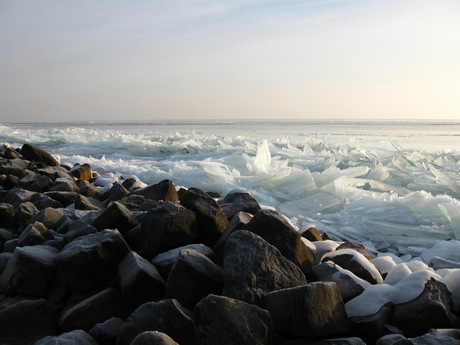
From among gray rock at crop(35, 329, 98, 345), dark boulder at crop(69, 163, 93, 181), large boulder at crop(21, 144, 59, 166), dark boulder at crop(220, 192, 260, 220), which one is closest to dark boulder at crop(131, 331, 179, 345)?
gray rock at crop(35, 329, 98, 345)

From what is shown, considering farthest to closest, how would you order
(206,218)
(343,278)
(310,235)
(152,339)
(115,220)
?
1. (310,235)
2. (115,220)
3. (206,218)
4. (343,278)
5. (152,339)

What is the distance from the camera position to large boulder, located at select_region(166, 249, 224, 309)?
1.69m

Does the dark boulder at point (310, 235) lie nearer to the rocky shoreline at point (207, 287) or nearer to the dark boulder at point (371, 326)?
the rocky shoreline at point (207, 287)

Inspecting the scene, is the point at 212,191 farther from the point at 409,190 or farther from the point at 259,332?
the point at 259,332

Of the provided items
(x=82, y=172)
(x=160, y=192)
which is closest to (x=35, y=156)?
(x=82, y=172)

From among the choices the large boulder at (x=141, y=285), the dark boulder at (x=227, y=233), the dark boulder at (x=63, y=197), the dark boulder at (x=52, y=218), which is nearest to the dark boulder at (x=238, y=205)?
the dark boulder at (x=227, y=233)

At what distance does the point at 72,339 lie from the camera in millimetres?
1518

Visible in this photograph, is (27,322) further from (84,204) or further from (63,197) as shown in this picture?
(63,197)

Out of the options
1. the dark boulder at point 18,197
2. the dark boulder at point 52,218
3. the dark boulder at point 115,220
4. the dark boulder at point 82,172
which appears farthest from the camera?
the dark boulder at point 82,172

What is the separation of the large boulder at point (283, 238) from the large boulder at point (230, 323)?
514 millimetres

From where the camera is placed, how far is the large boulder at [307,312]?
4.65ft

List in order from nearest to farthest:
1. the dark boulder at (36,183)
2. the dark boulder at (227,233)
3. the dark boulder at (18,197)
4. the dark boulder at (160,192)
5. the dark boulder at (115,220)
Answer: the dark boulder at (227,233) → the dark boulder at (115,220) → the dark boulder at (160,192) → the dark boulder at (18,197) → the dark boulder at (36,183)

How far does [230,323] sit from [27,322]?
37.0 inches

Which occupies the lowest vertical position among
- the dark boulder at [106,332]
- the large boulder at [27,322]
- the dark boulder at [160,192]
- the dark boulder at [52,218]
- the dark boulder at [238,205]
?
the large boulder at [27,322]
